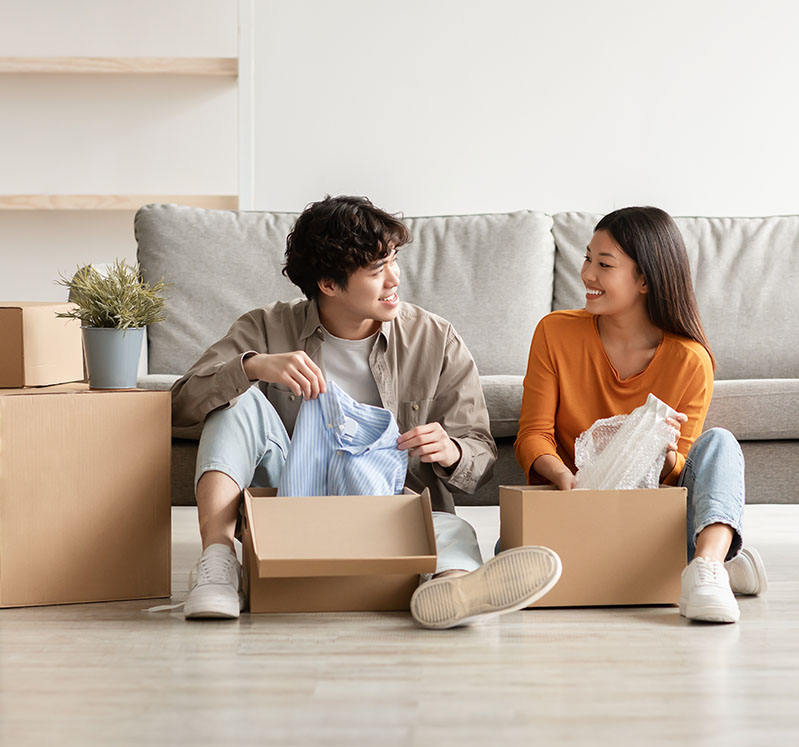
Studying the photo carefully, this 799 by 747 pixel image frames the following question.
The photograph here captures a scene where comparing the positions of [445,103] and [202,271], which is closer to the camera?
[202,271]

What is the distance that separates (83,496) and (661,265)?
3.73 ft

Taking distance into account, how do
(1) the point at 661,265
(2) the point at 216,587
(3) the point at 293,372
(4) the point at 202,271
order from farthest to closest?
1. (4) the point at 202,271
2. (1) the point at 661,265
3. (3) the point at 293,372
4. (2) the point at 216,587

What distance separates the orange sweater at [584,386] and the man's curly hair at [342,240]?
359mm

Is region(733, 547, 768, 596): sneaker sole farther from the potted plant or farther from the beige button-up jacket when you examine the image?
the potted plant

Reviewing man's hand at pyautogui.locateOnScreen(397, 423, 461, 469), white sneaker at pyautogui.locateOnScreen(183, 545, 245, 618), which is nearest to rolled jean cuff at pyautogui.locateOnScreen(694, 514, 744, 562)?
man's hand at pyautogui.locateOnScreen(397, 423, 461, 469)

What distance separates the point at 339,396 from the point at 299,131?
2320 mm

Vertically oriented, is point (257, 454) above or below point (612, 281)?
below

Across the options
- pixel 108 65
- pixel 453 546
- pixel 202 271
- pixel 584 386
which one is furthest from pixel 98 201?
pixel 453 546

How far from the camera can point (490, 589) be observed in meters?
1.55

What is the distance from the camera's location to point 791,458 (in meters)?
2.33

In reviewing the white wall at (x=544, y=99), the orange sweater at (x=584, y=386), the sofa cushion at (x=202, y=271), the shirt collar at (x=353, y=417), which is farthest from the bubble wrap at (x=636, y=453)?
the white wall at (x=544, y=99)

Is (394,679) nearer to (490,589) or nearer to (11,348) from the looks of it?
(490,589)

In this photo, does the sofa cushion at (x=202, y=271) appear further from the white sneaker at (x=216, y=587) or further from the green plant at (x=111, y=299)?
the white sneaker at (x=216, y=587)

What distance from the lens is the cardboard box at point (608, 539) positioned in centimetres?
171
